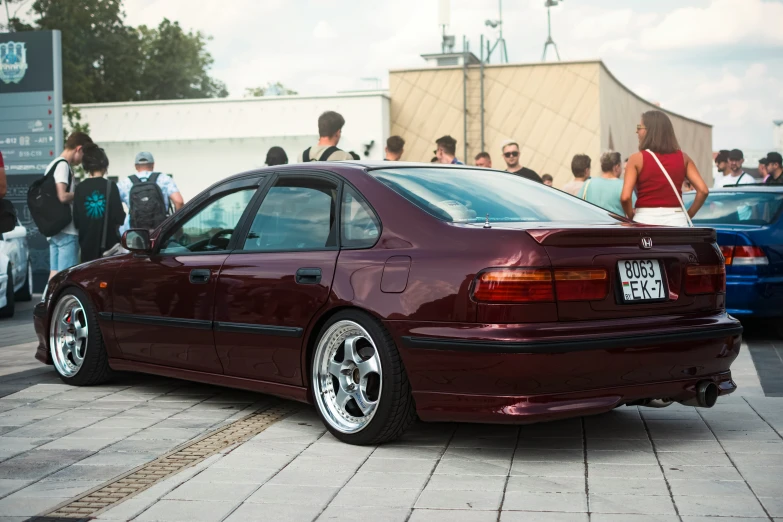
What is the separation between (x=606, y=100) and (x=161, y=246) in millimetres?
29473

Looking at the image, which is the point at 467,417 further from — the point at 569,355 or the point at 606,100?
the point at 606,100

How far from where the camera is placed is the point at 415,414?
503 centimetres

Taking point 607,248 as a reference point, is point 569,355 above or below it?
below

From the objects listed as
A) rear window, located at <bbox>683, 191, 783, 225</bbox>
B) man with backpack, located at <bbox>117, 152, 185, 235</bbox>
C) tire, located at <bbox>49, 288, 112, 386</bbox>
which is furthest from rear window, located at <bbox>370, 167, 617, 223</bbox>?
man with backpack, located at <bbox>117, 152, 185, 235</bbox>

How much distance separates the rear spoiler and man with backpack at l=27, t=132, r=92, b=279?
266 inches

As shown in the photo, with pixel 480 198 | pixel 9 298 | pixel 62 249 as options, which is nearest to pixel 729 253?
pixel 480 198

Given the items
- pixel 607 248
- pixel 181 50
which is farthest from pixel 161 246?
pixel 181 50

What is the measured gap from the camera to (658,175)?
8.05 metres

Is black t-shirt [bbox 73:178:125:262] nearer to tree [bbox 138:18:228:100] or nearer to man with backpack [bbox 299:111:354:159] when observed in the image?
man with backpack [bbox 299:111:354:159]

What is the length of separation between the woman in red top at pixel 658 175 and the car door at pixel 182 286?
3.28m

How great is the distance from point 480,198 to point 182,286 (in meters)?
1.87

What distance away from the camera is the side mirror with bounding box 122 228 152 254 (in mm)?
6426

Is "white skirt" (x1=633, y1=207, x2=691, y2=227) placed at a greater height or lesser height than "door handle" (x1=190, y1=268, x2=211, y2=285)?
greater

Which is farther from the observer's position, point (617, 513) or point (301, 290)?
point (301, 290)
